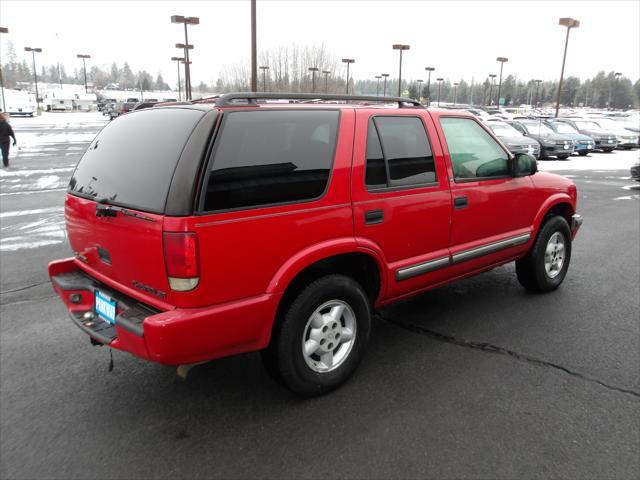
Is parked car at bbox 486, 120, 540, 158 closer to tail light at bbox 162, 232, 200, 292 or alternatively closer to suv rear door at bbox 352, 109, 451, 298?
suv rear door at bbox 352, 109, 451, 298

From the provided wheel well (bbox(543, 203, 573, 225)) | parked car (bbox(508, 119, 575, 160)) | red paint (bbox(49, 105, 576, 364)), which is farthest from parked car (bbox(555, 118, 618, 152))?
red paint (bbox(49, 105, 576, 364))

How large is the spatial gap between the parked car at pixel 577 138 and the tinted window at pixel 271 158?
22.6 meters

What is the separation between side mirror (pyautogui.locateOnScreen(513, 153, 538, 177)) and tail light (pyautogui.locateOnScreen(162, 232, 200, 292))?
3097 millimetres

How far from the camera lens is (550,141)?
21656 millimetres

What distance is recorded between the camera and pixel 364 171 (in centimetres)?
337

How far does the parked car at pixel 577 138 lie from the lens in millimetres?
23438

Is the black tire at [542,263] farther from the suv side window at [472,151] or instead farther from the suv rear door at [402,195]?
the suv rear door at [402,195]

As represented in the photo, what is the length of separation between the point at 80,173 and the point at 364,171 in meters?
1.92

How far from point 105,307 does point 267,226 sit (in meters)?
1.15

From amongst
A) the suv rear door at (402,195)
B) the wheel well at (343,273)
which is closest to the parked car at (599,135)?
the suv rear door at (402,195)

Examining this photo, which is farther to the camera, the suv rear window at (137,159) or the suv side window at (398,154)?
the suv side window at (398,154)

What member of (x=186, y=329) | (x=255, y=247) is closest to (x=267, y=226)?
(x=255, y=247)

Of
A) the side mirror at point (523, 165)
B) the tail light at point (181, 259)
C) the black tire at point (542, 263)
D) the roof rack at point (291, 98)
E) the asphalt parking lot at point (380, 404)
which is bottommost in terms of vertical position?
the asphalt parking lot at point (380, 404)

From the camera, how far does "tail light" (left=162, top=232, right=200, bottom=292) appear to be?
2.60m
